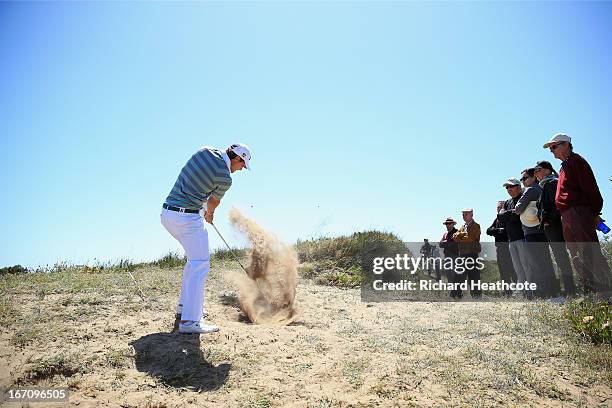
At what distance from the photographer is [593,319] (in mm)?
4266

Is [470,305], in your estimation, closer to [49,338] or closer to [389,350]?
[389,350]

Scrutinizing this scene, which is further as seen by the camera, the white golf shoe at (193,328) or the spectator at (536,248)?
the spectator at (536,248)

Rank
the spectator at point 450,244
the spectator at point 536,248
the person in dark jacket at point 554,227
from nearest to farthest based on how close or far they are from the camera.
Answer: the person in dark jacket at point 554,227
the spectator at point 536,248
the spectator at point 450,244

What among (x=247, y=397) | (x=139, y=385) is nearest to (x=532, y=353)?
(x=247, y=397)

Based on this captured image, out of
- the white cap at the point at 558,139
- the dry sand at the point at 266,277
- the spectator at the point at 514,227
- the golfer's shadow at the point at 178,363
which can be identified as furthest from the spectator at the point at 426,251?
the golfer's shadow at the point at 178,363

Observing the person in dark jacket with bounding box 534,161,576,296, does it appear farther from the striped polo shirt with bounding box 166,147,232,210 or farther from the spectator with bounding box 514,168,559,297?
the striped polo shirt with bounding box 166,147,232,210

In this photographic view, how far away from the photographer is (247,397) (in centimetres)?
331

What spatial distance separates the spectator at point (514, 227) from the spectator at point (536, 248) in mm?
245

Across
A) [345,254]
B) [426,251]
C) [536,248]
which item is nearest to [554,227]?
[536,248]

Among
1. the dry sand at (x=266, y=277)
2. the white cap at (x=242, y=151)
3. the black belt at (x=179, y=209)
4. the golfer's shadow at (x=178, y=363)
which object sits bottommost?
the golfer's shadow at (x=178, y=363)

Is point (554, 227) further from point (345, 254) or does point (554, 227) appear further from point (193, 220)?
point (193, 220)

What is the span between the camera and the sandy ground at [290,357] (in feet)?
10.8

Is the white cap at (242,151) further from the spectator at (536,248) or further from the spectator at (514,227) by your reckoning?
the spectator at (514,227)

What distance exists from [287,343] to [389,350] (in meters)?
1.12
